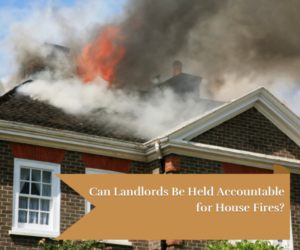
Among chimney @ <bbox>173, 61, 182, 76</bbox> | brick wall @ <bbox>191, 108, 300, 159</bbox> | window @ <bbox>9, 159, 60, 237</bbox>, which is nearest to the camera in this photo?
window @ <bbox>9, 159, 60, 237</bbox>

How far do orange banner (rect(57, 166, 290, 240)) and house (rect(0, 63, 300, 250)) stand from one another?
454mm

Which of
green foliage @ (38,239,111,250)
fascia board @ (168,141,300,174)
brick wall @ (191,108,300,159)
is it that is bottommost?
green foliage @ (38,239,111,250)

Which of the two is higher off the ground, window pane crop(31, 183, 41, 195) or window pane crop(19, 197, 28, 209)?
window pane crop(31, 183, 41, 195)

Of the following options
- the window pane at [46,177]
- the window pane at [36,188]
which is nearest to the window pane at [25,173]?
the window pane at [36,188]

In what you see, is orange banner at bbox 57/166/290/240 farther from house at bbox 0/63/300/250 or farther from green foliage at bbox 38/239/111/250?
house at bbox 0/63/300/250

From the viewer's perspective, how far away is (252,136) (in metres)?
14.6

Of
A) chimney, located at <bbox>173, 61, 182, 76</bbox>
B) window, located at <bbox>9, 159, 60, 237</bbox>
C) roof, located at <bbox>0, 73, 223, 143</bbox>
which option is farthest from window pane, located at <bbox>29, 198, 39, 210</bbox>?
chimney, located at <bbox>173, 61, 182, 76</bbox>

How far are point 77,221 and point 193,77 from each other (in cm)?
1173

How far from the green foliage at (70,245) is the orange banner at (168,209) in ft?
0.54

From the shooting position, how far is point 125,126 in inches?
592

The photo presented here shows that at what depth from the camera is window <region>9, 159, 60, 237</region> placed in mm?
11977

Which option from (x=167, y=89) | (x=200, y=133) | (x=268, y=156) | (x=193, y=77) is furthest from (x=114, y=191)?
(x=193, y=77)

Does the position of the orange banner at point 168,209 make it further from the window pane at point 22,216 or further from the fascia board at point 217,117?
the fascia board at point 217,117

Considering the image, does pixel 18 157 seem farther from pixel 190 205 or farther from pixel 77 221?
pixel 190 205
